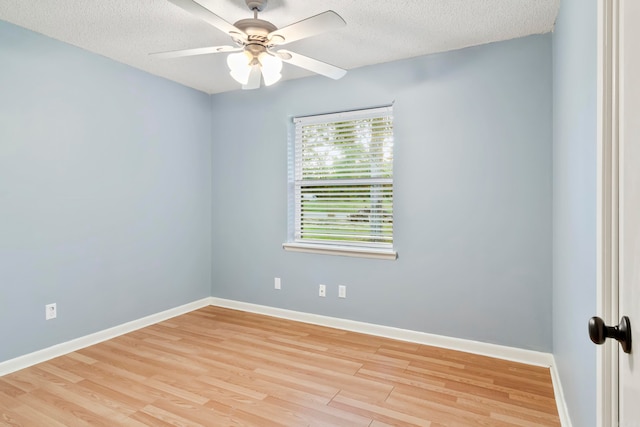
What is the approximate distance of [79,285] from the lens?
286 cm

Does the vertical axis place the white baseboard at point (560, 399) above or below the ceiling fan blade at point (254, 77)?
below

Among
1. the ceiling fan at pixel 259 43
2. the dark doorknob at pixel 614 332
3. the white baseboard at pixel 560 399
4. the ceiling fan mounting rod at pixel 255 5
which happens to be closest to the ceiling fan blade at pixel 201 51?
the ceiling fan at pixel 259 43

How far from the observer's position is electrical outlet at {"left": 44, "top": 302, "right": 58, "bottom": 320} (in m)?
2.65

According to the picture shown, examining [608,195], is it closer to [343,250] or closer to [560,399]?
[560,399]

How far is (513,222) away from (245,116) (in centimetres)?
278

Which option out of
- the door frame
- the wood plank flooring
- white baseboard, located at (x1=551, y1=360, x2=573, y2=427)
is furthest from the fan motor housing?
white baseboard, located at (x1=551, y1=360, x2=573, y2=427)

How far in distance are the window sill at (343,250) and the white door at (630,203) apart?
2.26 meters

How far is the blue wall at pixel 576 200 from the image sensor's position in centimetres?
128

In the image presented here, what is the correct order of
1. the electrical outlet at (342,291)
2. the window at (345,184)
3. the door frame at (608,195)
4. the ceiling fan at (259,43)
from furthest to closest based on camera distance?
the electrical outlet at (342,291) → the window at (345,184) → the ceiling fan at (259,43) → the door frame at (608,195)

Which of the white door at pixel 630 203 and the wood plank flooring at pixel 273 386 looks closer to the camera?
the white door at pixel 630 203

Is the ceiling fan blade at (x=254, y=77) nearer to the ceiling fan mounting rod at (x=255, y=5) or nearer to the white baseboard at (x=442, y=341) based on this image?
the ceiling fan mounting rod at (x=255, y=5)

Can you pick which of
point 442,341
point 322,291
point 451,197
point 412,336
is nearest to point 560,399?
point 442,341

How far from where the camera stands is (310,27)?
1.86m

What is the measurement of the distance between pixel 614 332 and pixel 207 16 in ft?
6.76
